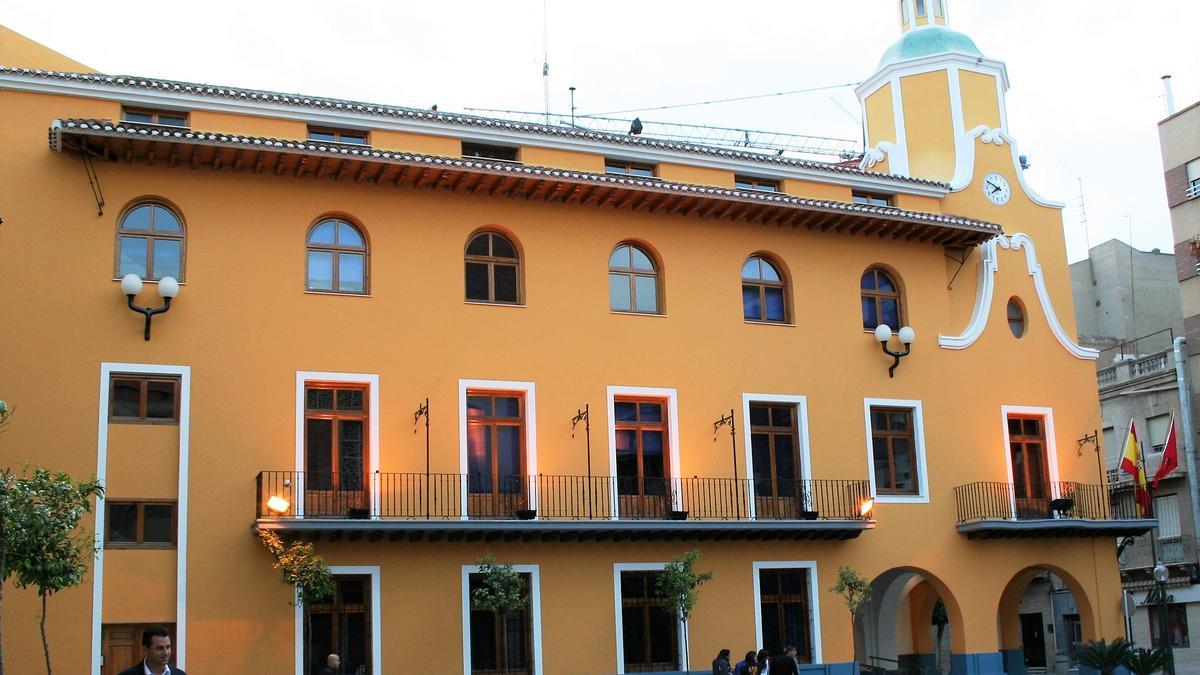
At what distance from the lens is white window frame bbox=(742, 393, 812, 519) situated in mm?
27922

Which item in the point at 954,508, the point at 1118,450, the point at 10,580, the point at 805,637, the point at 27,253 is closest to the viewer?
the point at 10,580

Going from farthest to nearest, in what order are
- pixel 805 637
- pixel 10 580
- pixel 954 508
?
pixel 954 508, pixel 805 637, pixel 10 580

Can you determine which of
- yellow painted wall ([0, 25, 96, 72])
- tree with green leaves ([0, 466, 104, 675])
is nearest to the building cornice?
yellow painted wall ([0, 25, 96, 72])

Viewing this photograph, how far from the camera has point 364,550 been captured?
955 inches

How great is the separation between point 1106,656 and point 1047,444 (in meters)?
5.69

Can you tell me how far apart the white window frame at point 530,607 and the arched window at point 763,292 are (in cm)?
734

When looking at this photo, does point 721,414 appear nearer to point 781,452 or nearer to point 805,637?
point 781,452

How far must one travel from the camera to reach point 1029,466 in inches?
1237

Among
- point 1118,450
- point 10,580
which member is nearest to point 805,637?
point 10,580

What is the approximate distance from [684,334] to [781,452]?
3.20 metres

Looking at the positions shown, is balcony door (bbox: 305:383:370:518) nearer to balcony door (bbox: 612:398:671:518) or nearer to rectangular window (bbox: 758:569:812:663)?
balcony door (bbox: 612:398:671:518)

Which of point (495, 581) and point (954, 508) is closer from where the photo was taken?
point (495, 581)

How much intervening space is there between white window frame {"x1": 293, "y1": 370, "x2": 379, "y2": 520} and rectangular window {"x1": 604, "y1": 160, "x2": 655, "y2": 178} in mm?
7295

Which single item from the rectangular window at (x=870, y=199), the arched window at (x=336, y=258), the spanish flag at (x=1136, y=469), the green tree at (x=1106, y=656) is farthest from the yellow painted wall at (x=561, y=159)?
the spanish flag at (x=1136, y=469)
